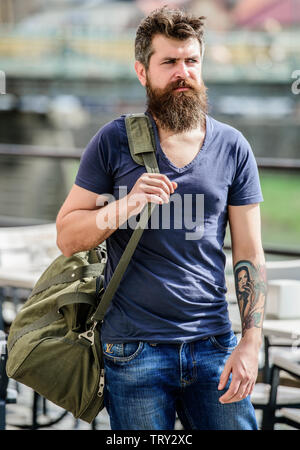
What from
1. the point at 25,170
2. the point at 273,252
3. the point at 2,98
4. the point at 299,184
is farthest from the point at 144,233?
the point at 299,184

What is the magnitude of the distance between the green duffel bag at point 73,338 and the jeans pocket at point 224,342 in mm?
306

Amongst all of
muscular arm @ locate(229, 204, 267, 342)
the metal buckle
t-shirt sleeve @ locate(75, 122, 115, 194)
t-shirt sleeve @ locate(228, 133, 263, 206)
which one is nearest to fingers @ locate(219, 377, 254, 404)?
muscular arm @ locate(229, 204, 267, 342)

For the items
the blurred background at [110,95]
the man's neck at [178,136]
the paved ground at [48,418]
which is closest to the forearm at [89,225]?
the man's neck at [178,136]

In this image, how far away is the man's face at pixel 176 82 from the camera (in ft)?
6.53

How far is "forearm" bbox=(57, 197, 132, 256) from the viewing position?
1.91m

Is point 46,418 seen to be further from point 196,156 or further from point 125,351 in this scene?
point 196,156

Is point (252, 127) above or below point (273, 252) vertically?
above

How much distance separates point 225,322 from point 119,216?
0.43 metres

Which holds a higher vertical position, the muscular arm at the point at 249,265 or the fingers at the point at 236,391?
the muscular arm at the point at 249,265

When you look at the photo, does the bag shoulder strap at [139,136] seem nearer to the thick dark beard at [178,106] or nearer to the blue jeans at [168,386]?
the thick dark beard at [178,106]

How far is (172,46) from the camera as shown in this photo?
199cm

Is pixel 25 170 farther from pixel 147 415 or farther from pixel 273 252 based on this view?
pixel 147 415

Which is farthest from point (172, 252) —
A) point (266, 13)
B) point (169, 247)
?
point (266, 13)

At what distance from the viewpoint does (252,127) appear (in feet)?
85.5
